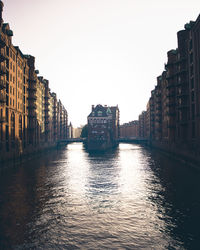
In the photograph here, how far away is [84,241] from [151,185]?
18.4m

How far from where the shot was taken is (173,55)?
67.2 metres

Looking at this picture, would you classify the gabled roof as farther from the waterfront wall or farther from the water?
the water

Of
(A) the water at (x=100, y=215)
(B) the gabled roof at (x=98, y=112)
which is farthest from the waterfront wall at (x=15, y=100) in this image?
(B) the gabled roof at (x=98, y=112)

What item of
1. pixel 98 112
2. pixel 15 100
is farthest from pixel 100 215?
pixel 98 112

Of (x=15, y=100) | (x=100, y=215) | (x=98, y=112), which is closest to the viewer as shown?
(x=100, y=215)

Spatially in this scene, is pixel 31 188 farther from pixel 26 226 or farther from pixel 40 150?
pixel 40 150

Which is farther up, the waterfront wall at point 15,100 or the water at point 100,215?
the waterfront wall at point 15,100

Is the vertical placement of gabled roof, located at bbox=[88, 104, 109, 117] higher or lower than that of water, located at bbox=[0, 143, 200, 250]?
higher

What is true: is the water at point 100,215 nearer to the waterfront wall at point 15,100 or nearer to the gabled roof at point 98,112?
the waterfront wall at point 15,100

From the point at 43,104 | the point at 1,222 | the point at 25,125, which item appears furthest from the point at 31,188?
the point at 43,104

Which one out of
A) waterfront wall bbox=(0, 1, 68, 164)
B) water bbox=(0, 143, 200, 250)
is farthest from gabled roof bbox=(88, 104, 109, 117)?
water bbox=(0, 143, 200, 250)

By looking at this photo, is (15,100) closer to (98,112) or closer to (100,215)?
(100,215)

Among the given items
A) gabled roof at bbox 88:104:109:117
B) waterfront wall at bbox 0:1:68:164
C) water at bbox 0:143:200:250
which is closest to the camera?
water at bbox 0:143:200:250

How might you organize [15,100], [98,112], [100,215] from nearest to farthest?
[100,215] → [15,100] → [98,112]
